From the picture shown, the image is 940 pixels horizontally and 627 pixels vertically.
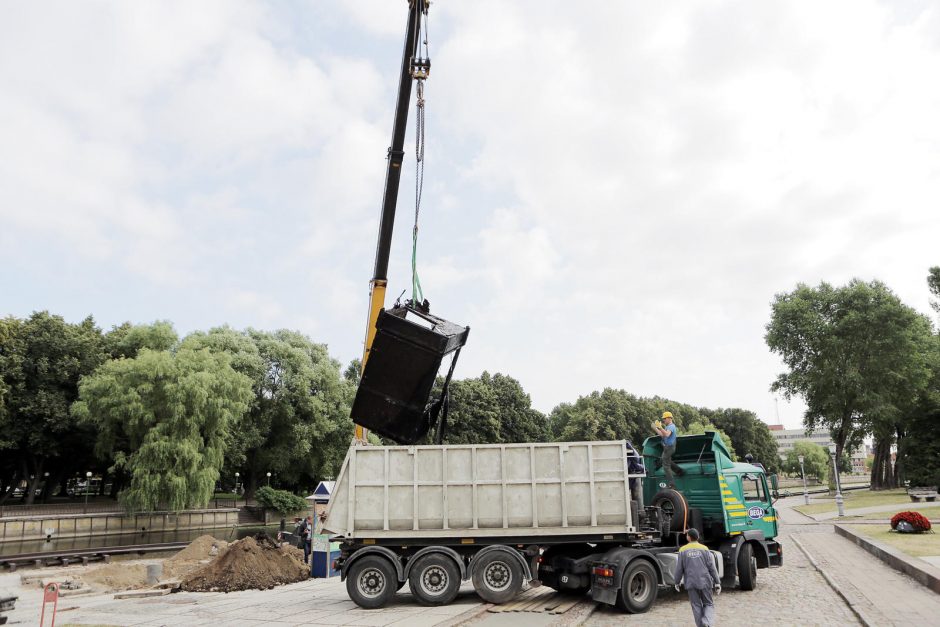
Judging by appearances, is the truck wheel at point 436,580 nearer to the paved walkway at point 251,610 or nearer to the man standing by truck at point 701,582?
the paved walkway at point 251,610

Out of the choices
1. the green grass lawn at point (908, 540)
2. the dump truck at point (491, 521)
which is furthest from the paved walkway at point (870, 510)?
the dump truck at point (491, 521)

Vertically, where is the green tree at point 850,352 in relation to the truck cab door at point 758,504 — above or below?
above

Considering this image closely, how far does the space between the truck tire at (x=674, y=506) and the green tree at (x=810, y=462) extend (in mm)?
122926

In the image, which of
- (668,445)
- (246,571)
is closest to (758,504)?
(668,445)

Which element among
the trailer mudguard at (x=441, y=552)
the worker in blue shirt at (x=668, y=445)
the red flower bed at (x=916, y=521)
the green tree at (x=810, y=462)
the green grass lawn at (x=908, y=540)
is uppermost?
the worker in blue shirt at (x=668, y=445)

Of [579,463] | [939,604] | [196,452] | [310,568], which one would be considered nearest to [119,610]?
[310,568]

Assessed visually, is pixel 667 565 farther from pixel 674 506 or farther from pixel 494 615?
pixel 494 615

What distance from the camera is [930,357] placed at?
1950 inches

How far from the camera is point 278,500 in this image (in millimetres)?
48250

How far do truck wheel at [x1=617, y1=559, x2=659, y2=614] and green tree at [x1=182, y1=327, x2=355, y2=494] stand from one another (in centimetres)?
4133

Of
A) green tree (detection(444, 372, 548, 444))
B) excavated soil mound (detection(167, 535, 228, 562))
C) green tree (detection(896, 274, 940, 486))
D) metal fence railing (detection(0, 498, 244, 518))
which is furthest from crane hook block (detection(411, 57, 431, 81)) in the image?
green tree (detection(896, 274, 940, 486))

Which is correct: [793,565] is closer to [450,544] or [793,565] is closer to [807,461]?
[450,544]

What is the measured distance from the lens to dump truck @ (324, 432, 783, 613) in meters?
11.2

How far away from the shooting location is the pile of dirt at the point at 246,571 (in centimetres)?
1520
